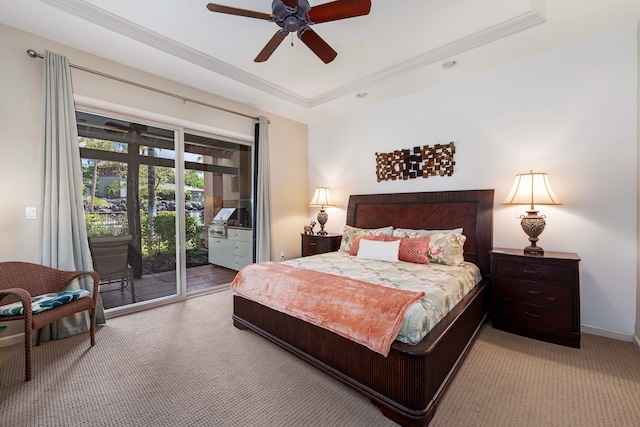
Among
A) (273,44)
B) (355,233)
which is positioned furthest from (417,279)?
(273,44)

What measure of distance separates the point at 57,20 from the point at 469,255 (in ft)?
15.3

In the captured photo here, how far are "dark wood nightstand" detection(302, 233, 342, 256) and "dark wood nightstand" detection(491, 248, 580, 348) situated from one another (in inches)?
85.1

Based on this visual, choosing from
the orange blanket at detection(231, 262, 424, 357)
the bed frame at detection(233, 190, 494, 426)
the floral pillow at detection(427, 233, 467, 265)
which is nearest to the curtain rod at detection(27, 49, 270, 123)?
the orange blanket at detection(231, 262, 424, 357)

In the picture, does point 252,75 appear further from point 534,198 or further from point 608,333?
point 608,333

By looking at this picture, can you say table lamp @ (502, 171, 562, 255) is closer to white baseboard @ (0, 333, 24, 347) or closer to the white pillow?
the white pillow

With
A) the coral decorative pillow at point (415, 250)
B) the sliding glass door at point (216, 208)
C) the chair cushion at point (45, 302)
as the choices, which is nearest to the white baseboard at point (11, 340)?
the chair cushion at point (45, 302)

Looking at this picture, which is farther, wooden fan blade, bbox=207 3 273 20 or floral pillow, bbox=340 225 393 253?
floral pillow, bbox=340 225 393 253

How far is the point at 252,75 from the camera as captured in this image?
3.60 meters

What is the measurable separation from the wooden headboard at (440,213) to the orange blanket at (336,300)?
→ 71.9 inches

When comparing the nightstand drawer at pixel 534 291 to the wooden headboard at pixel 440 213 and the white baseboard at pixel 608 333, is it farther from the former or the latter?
the white baseboard at pixel 608 333

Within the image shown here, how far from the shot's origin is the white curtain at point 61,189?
2605mm

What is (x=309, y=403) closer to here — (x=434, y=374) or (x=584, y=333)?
(x=434, y=374)

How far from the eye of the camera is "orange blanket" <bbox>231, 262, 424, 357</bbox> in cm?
167

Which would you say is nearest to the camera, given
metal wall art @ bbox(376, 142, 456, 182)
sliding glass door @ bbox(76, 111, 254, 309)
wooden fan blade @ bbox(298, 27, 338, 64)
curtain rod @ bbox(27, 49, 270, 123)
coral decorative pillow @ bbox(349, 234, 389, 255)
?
wooden fan blade @ bbox(298, 27, 338, 64)
